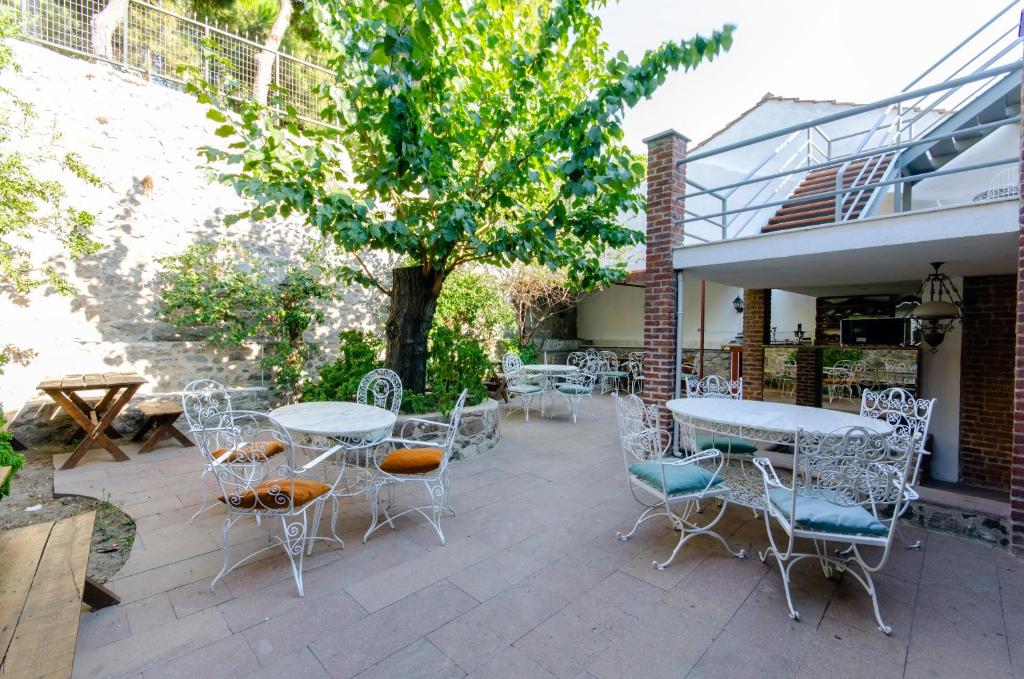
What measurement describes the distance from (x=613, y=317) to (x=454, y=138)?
29.2 feet

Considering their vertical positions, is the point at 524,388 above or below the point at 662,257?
below

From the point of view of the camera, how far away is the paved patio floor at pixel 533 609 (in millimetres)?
1892

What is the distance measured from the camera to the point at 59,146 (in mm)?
5348

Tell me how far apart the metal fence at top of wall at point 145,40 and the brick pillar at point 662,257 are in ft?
12.8

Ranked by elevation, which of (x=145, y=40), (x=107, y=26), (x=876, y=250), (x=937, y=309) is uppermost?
(x=145, y=40)

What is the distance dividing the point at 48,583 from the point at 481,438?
3.68 meters

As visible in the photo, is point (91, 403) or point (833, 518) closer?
point (833, 518)

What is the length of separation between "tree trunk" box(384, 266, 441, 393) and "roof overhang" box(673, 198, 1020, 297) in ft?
8.91

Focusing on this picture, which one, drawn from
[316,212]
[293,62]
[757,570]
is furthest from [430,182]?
[293,62]

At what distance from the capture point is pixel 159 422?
5156mm

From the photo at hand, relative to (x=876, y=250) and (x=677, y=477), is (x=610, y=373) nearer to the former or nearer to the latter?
(x=876, y=250)

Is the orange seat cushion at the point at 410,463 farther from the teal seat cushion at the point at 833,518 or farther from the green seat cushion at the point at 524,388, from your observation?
the green seat cushion at the point at 524,388

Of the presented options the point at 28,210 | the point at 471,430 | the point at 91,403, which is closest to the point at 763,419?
the point at 471,430

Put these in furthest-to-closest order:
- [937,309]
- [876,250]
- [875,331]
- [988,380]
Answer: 1. [875,331]
2. [988,380]
3. [937,309]
4. [876,250]
